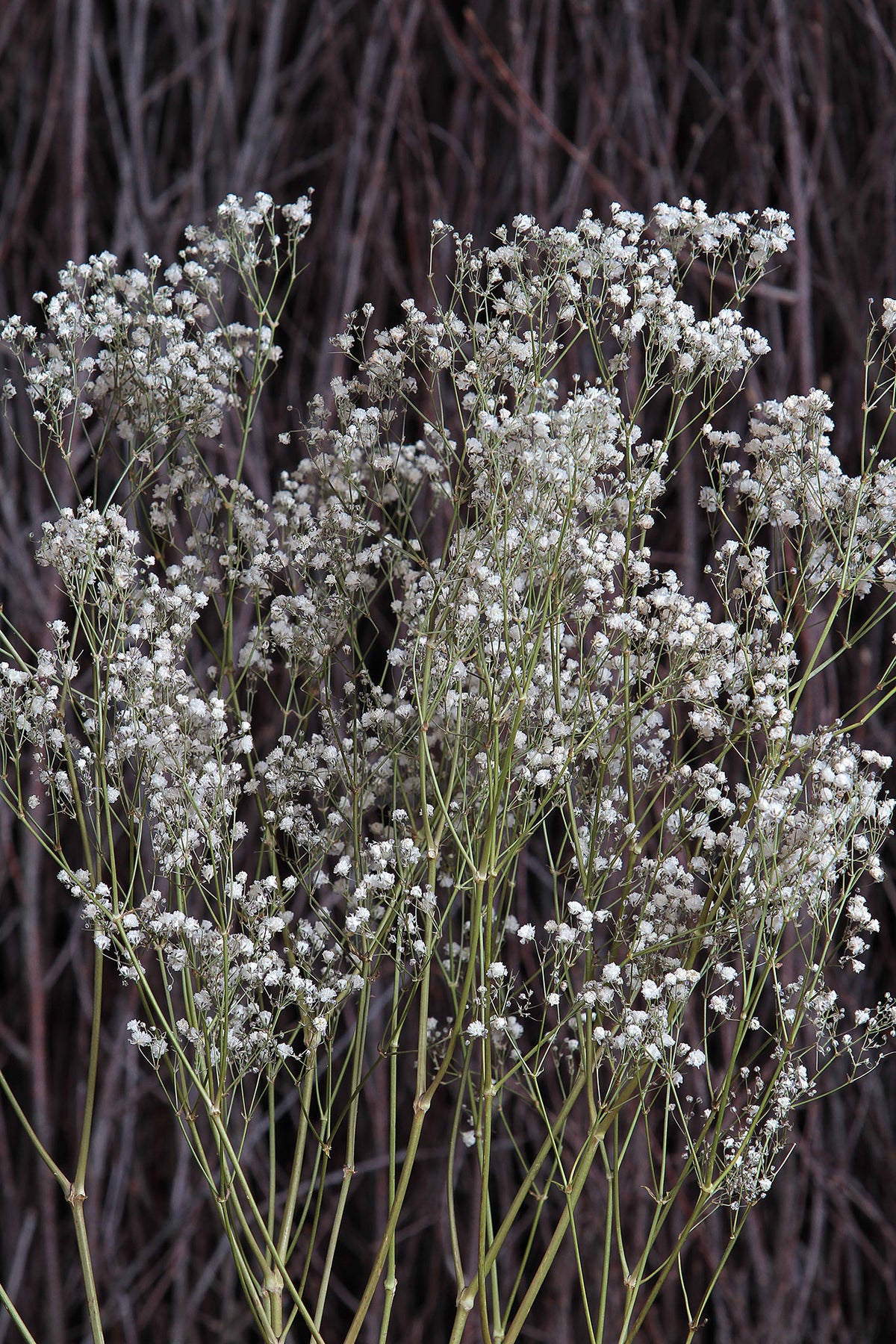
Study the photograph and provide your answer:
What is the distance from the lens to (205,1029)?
0.50m

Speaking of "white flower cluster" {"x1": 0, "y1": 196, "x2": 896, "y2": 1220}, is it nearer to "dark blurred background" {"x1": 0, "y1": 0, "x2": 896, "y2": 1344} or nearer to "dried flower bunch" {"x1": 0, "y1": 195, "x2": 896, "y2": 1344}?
"dried flower bunch" {"x1": 0, "y1": 195, "x2": 896, "y2": 1344}

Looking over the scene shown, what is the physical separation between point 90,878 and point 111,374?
0.84 feet

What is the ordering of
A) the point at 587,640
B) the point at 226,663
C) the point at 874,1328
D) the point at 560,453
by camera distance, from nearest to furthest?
the point at 560,453
the point at 226,663
the point at 587,640
the point at 874,1328

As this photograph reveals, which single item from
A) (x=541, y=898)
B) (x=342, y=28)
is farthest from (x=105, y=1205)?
(x=342, y=28)

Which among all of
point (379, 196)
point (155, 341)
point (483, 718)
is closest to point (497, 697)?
point (483, 718)

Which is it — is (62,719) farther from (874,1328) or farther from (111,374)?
(874,1328)

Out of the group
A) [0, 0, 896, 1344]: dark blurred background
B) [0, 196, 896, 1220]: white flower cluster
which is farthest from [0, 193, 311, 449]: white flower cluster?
[0, 0, 896, 1344]: dark blurred background

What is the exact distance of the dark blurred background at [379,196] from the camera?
3.28ft

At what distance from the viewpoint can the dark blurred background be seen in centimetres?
100

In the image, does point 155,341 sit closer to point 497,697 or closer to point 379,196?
point 497,697

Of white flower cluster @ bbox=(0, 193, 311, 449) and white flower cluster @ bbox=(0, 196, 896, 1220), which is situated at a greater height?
white flower cluster @ bbox=(0, 193, 311, 449)

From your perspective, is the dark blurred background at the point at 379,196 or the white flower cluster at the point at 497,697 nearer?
the white flower cluster at the point at 497,697

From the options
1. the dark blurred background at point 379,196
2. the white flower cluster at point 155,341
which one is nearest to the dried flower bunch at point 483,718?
the white flower cluster at point 155,341

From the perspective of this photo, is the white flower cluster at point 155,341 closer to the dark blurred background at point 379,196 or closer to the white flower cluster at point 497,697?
the white flower cluster at point 497,697
